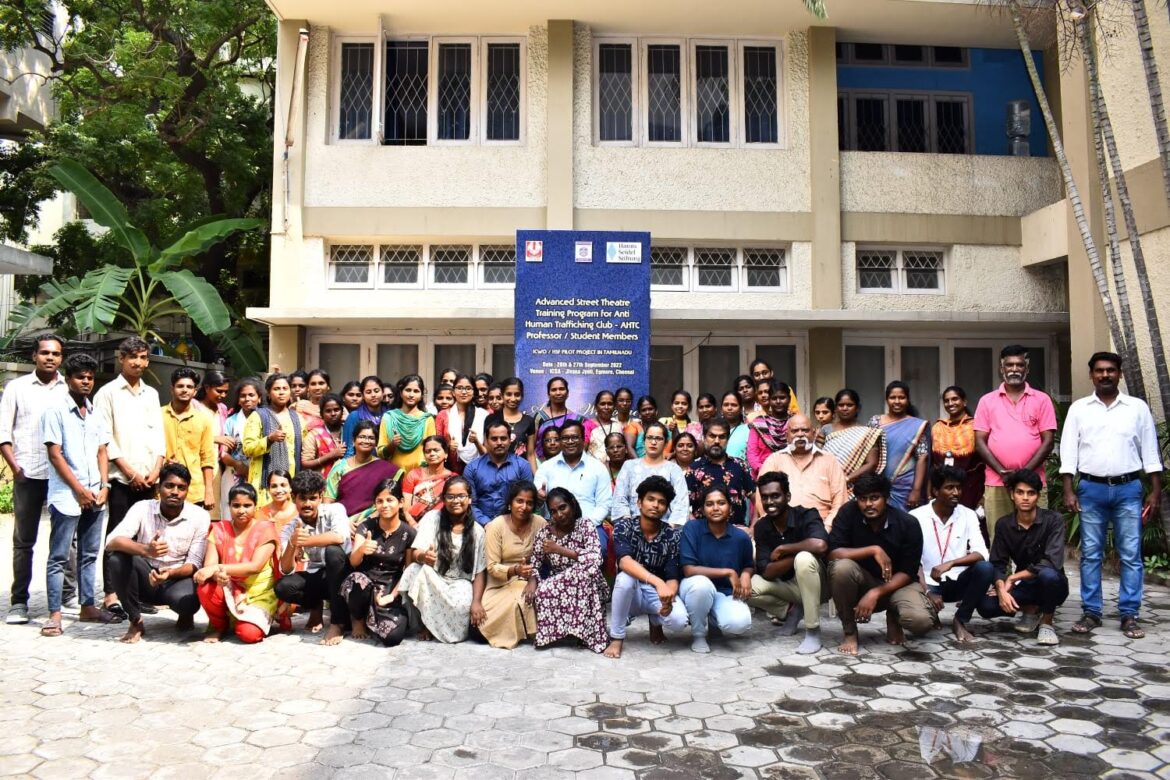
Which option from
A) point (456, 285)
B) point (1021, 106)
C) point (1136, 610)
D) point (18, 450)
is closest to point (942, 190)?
point (1021, 106)

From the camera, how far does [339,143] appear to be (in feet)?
37.3

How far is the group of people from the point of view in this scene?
540 centimetres

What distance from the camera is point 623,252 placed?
979 centimetres

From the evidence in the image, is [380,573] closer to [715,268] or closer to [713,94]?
[715,268]

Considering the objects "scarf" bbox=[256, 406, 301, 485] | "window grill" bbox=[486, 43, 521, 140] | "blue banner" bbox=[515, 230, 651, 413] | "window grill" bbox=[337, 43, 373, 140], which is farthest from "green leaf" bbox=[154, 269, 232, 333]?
"scarf" bbox=[256, 406, 301, 485]

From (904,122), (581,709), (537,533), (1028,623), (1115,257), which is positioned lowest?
(581,709)

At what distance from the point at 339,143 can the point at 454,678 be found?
855 centimetres

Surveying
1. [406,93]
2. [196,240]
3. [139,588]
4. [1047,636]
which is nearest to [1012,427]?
[1047,636]

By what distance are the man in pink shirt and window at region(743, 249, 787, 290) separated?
5124mm

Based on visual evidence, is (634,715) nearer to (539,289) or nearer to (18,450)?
(18,450)

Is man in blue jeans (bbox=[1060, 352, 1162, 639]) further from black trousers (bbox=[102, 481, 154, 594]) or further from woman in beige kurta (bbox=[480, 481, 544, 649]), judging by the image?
black trousers (bbox=[102, 481, 154, 594])

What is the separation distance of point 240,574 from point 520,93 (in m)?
7.89

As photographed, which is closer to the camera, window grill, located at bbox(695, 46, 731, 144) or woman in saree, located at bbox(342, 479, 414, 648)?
woman in saree, located at bbox(342, 479, 414, 648)

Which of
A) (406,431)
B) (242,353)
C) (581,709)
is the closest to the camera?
(581,709)
